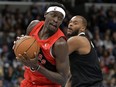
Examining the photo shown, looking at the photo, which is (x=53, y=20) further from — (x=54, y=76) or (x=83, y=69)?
(x=83, y=69)

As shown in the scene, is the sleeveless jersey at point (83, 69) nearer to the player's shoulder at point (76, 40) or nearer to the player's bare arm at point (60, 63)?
the player's shoulder at point (76, 40)

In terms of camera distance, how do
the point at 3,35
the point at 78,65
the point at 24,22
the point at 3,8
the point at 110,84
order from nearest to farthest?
the point at 78,65 → the point at 110,84 → the point at 3,35 → the point at 24,22 → the point at 3,8

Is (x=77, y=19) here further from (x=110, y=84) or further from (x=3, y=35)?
(x=3, y=35)

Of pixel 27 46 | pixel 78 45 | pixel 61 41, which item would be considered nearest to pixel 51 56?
pixel 61 41

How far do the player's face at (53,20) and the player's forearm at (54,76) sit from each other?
1.74ft

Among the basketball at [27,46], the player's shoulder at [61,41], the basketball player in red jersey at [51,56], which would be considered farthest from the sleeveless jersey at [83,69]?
the basketball at [27,46]

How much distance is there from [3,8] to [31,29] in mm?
10658

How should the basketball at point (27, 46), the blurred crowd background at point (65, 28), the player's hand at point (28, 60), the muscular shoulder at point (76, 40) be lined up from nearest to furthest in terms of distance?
the player's hand at point (28, 60) → the basketball at point (27, 46) → the muscular shoulder at point (76, 40) → the blurred crowd background at point (65, 28)

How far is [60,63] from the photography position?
4.90 metres

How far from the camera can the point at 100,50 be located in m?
13.5

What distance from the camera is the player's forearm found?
4.77m

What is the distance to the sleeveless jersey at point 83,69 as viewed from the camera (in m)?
5.23

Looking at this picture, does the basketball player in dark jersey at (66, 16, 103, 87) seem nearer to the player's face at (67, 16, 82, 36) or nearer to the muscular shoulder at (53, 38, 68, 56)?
the player's face at (67, 16, 82, 36)

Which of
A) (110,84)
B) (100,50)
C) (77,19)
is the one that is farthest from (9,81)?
(77,19)
